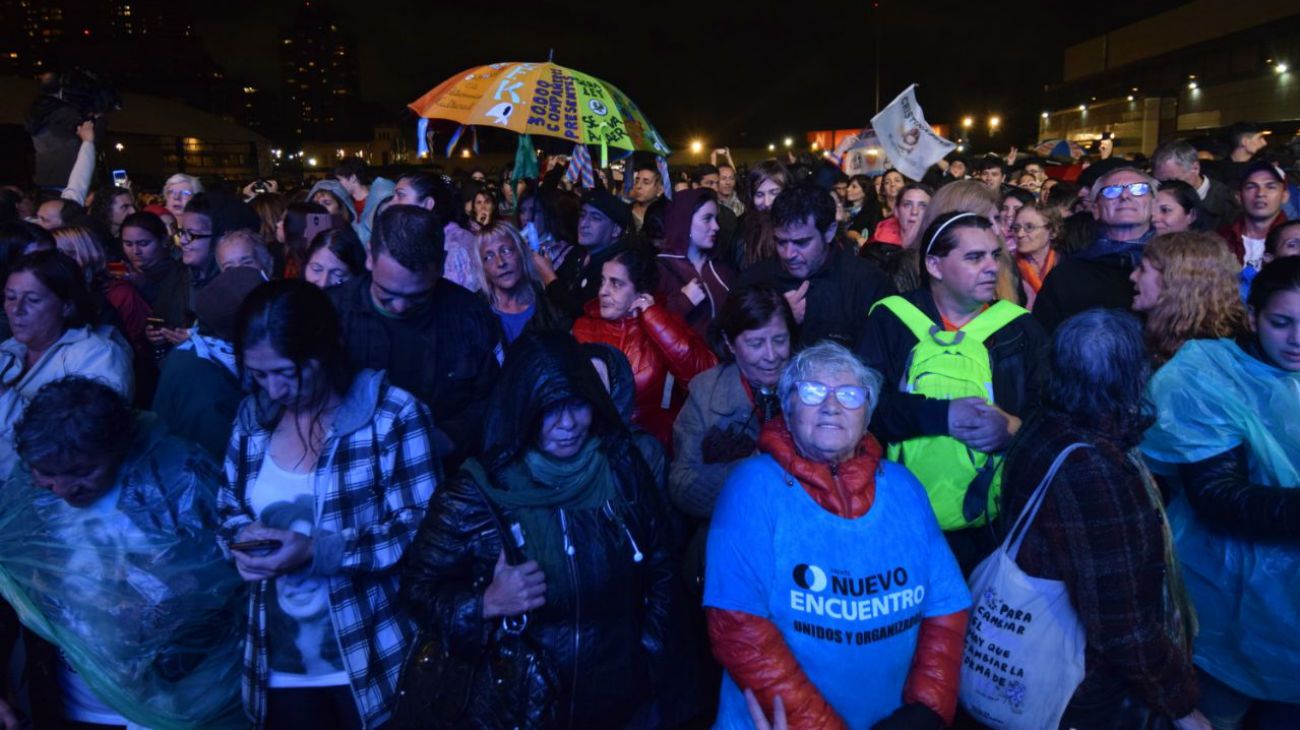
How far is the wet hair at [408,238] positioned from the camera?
365cm

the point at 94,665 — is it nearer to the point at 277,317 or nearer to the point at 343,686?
the point at 343,686

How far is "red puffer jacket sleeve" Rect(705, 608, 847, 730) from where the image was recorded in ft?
8.02

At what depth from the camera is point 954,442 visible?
3238mm

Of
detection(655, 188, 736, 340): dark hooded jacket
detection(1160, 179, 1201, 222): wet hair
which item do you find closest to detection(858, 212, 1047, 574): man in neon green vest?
detection(655, 188, 736, 340): dark hooded jacket

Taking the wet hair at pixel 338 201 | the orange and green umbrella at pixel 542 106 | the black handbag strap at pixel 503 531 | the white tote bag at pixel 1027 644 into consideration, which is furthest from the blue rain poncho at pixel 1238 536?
the wet hair at pixel 338 201

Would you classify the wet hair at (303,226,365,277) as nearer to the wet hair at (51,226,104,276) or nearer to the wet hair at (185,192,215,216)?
the wet hair at (185,192,215,216)

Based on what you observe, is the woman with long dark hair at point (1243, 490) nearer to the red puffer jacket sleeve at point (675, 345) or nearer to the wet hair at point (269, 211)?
the red puffer jacket sleeve at point (675, 345)

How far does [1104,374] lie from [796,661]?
127cm

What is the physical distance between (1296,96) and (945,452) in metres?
40.5

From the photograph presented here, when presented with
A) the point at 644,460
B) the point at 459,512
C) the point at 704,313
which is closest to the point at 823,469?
the point at 644,460

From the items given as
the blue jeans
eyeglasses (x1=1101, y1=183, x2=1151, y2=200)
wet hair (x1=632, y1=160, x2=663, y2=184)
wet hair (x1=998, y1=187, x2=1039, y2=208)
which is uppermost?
wet hair (x1=632, y1=160, x2=663, y2=184)

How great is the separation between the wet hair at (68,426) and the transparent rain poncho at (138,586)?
0.16 metres

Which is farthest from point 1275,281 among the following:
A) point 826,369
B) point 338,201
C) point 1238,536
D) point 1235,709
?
point 338,201

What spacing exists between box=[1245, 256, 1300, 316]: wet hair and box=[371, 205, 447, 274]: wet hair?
10.5 ft
